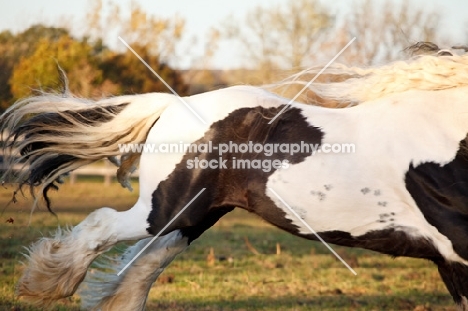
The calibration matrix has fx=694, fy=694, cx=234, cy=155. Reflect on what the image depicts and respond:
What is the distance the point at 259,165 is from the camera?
4.38m

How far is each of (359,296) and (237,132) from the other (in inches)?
112

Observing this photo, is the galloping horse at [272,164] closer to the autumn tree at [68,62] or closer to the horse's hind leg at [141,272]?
the horse's hind leg at [141,272]

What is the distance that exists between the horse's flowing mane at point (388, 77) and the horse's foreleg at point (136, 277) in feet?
4.40

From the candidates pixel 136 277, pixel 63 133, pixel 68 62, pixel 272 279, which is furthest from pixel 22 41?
pixel 136 277

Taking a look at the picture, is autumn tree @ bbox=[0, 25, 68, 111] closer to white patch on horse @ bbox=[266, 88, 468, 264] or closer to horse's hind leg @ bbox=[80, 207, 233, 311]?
horse's hind leg @ bbox=[80, 207, 233, 311]

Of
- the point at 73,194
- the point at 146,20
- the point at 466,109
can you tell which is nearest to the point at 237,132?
the point at 466,109

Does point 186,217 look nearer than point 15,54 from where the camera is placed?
Yes

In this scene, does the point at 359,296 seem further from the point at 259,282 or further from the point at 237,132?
the point at 237,132

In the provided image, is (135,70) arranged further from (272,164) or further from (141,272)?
(272,164)

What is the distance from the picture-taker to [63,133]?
491cm

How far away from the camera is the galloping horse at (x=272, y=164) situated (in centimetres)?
417

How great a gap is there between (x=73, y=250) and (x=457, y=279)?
2472mm

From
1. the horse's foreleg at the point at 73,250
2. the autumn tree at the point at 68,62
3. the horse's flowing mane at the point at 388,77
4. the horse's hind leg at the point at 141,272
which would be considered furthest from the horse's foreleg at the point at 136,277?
the autumn tree at the point at 68,62

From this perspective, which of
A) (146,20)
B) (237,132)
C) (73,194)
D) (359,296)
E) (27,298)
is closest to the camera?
(237,132)
